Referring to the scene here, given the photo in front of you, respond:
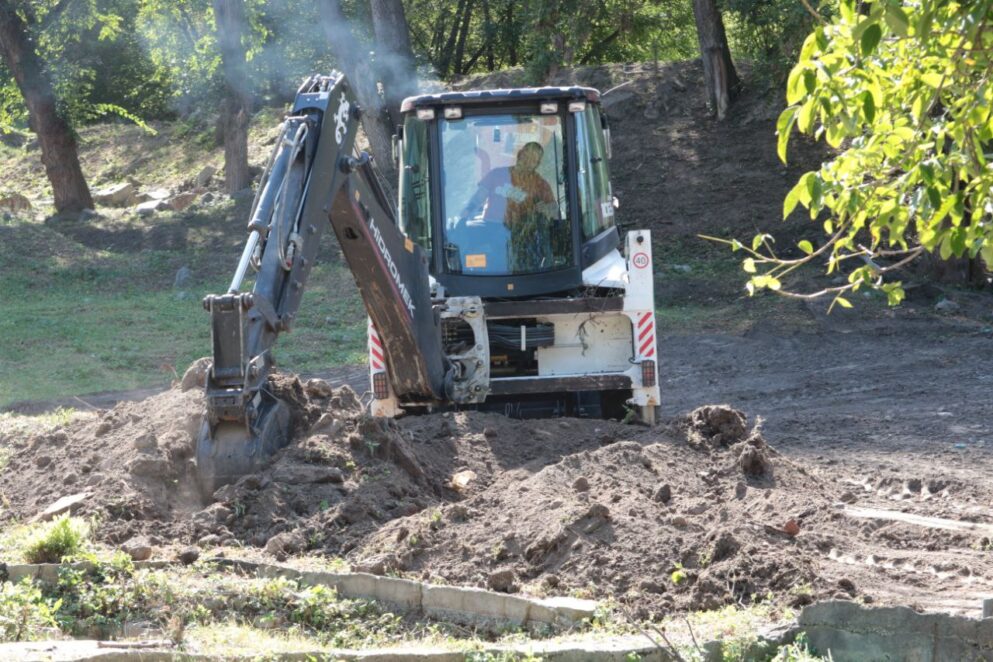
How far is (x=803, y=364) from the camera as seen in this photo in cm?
1452

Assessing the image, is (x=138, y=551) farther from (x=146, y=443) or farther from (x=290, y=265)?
(x=290, y=265)

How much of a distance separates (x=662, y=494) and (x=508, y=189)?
3.56 meters

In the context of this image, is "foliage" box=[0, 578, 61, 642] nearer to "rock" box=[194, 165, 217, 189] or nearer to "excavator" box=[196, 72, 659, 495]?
"excavator" box=[196, 72, 659, 495]

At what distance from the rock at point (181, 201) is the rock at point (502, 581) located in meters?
20.6

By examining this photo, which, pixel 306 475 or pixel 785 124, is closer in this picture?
pixel 785 124

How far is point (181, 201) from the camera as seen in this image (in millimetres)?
25797

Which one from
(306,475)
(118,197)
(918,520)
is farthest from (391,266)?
(118,197)

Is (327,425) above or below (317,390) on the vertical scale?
below

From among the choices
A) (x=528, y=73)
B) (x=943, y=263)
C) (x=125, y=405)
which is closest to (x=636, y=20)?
(x=528, y=73)

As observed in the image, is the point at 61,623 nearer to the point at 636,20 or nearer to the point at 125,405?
the point at 125,405

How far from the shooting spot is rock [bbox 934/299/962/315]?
55.3 ft

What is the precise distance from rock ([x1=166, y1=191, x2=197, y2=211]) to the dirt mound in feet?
55.4

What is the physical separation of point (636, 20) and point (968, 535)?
1867 centimetres

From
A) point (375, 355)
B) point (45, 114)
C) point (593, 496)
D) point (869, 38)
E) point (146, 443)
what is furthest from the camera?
point (45, 114)
